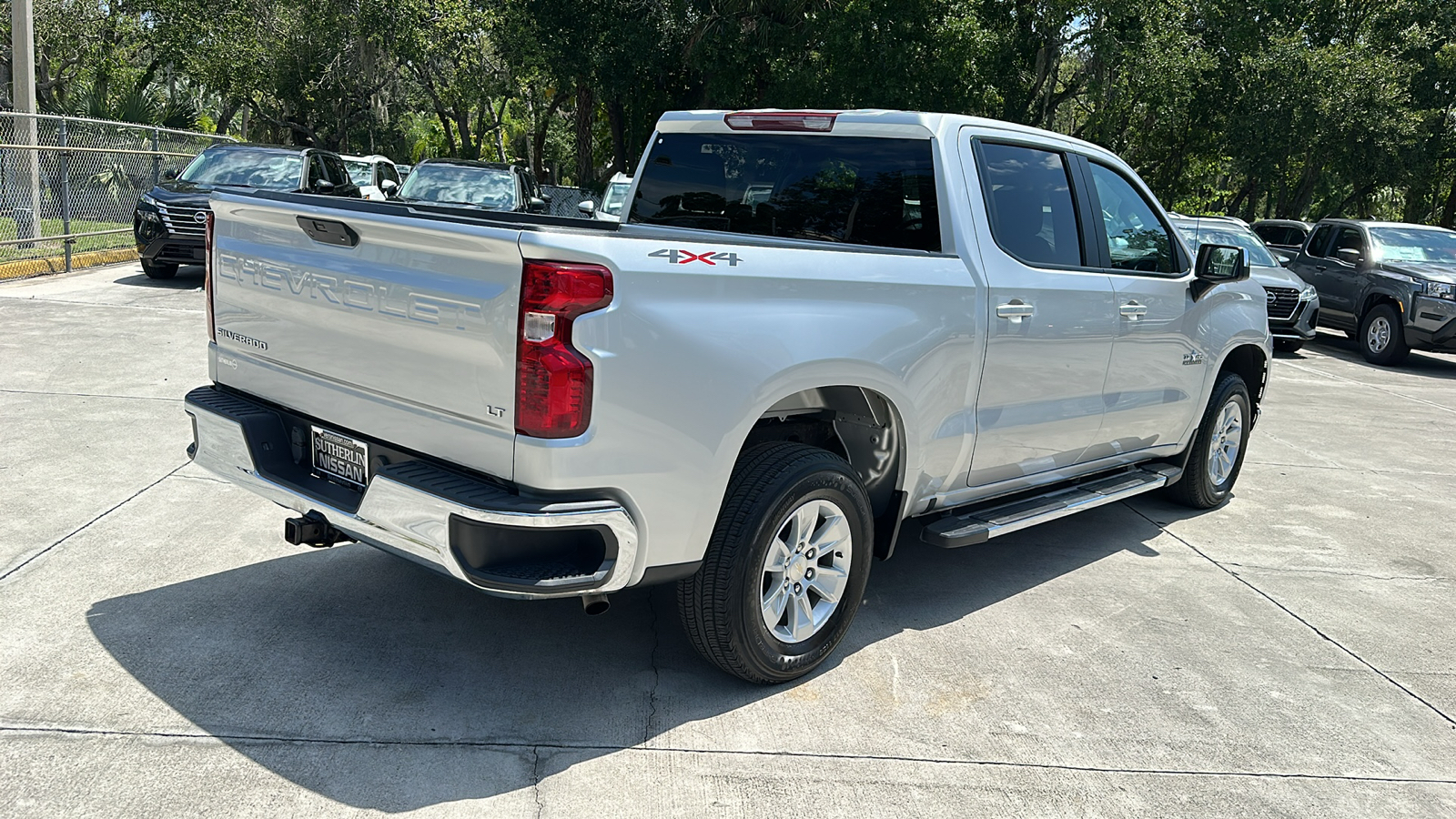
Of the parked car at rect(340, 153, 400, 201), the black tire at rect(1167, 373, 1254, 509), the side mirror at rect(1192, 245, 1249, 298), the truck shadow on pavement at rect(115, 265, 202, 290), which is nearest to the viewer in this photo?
the side mirror at rect(1192, 245, 1249, 298)

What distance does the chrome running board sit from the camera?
4770mm

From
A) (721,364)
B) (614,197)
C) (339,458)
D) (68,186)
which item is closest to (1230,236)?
(614,197)

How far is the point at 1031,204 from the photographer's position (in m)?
5.14

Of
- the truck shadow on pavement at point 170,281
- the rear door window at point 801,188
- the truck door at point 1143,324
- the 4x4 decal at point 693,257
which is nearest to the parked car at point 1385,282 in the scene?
the truck door at point 1143,324

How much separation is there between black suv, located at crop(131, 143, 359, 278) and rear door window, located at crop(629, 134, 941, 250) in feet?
31.0

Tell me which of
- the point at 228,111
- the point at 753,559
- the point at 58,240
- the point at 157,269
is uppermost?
the point at 228,111

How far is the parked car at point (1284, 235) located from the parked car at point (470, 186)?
36.9ft

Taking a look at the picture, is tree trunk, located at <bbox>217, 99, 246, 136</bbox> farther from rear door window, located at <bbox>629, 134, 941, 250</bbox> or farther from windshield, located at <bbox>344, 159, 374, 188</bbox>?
rear door window, located at <bbox>629, 134, 941, 250</bbox>

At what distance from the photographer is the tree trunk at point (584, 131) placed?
93.7 ft

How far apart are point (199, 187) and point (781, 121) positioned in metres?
11.5

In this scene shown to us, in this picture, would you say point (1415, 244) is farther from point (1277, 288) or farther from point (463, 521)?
point (463, 521)

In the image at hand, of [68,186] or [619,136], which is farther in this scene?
[619,136]

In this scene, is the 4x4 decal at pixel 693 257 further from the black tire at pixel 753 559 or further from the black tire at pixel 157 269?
the black tire at pixel 157 269

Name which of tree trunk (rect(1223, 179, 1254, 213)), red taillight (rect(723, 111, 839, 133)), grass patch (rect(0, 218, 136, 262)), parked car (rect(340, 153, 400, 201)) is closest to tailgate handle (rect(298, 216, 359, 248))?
red taillight (rect(723, 111, 839, 133))
